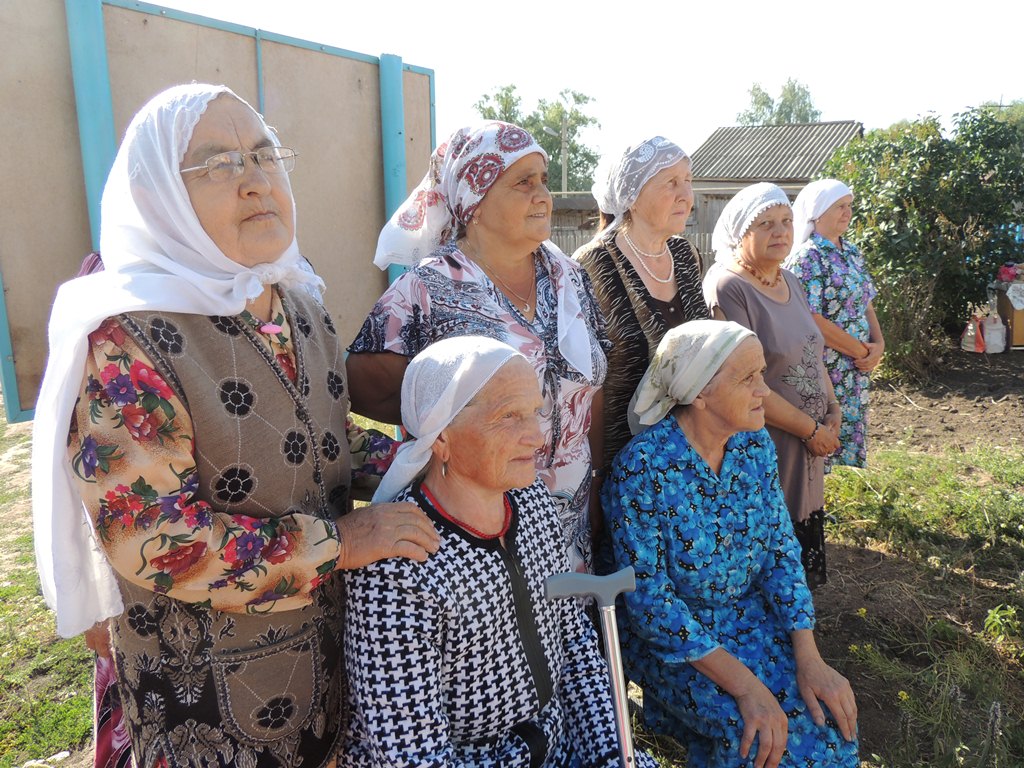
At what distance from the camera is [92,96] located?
9.10ft

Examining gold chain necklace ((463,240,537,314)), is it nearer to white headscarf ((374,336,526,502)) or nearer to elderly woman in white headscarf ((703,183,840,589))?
Answer: white headscarf ((374,336,526,502))

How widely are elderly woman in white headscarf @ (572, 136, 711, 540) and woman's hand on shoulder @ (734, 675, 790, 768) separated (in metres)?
0.87

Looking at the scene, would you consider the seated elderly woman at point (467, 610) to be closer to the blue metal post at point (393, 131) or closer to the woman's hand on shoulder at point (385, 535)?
the woman's hand on shoulder at point (385, 535)

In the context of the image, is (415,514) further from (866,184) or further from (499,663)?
(866,184)

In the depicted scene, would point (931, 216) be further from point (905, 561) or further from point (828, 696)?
point (828, 696)

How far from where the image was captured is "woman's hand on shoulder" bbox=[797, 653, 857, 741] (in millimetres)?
2219

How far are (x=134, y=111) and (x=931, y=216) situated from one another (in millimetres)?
7183

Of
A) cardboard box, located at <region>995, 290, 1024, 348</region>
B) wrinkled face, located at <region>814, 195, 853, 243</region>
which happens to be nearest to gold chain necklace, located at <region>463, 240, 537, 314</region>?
wrinkled face, located at <region>814, 195, 853, 243</region>

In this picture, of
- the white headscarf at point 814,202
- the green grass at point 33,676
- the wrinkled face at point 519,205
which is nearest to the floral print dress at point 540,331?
the wrinkled face at point 519,205

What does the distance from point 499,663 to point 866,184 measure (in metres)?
7.42

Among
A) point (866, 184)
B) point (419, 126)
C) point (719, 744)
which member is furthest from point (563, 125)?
point (719, 744)

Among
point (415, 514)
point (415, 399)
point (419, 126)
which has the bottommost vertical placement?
point (415, 514)

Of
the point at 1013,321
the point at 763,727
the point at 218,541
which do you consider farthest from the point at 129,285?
the point at 1013,321

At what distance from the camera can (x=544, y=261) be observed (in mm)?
2480
